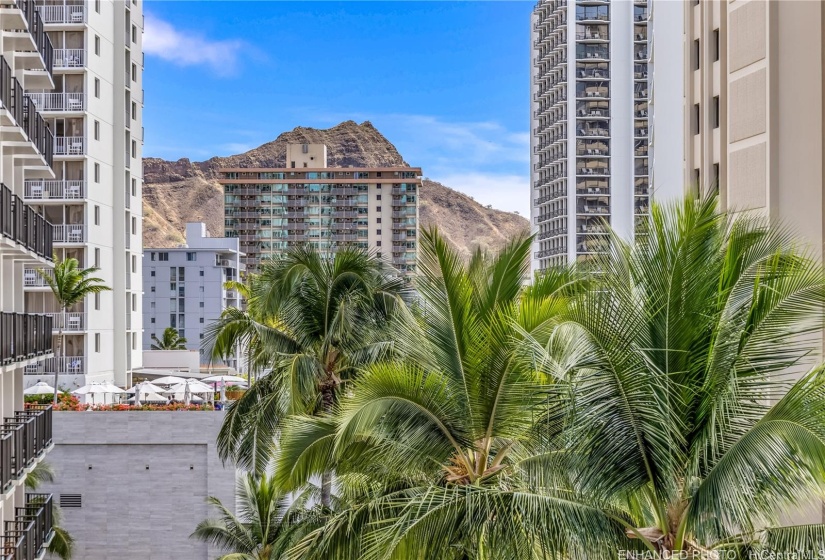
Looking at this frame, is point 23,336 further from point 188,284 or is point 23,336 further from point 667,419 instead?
point 188,284

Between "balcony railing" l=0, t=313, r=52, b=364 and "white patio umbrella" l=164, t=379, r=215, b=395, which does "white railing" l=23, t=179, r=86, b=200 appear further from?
"balcony railing" l=0, t=313, r=52, b=364

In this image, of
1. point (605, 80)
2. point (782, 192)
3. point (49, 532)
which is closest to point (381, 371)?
point (782, 192)

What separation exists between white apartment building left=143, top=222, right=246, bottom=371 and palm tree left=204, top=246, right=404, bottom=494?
77414 mm

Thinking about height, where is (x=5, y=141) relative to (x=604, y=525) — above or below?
above

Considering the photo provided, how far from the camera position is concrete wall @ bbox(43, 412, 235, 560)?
980 inches

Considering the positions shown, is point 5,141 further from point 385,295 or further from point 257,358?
point 385,295

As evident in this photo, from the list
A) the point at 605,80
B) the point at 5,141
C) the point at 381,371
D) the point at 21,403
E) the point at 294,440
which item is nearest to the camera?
the point at 381,371

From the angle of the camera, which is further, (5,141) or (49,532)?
(49,532)

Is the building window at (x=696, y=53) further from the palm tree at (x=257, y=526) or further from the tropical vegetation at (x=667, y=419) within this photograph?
the tropical vegetation at (x=667, y=419)

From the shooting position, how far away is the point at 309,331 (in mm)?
16281

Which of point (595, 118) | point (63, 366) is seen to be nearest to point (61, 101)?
point (63, 366)

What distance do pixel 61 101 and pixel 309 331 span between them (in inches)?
1079

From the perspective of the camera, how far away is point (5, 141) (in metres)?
15.7

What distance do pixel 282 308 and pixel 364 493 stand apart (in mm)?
6805
